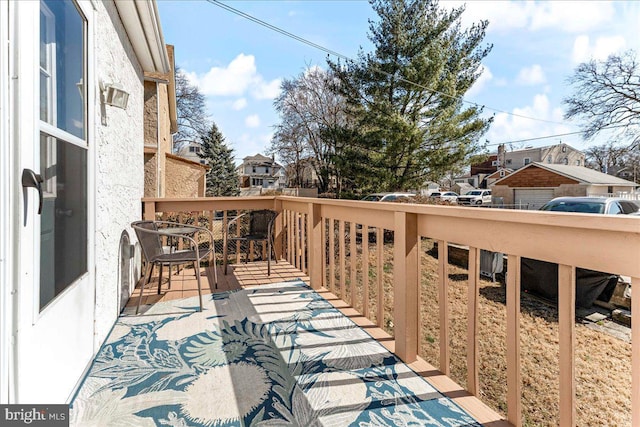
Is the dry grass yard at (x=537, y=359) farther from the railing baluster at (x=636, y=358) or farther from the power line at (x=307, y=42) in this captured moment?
the power line at (x=307, y=42)

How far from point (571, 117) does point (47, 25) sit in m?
21.7

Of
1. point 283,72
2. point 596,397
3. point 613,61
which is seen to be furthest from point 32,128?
point 613,61

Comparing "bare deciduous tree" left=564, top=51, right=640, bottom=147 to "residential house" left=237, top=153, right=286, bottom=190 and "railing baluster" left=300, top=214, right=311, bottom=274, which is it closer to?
"railing baluster" left=300, top=214, right=311, bottom=274

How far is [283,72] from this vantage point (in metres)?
18.3

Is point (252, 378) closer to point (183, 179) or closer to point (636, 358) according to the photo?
point (636, 358)

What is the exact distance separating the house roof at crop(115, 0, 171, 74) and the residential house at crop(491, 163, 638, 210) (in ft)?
58.3

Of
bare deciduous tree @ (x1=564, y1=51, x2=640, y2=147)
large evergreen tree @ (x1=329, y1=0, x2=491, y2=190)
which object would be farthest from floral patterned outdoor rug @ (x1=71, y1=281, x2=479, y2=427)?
bare deciduous tree @ (x1=564, y1=51, x2=640, y2=147)

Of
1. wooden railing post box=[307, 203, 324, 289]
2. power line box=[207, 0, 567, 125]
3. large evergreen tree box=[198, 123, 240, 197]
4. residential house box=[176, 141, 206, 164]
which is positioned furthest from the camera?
residential house box=[176, 141, 206, 164]

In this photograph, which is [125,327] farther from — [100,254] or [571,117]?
[571,117]

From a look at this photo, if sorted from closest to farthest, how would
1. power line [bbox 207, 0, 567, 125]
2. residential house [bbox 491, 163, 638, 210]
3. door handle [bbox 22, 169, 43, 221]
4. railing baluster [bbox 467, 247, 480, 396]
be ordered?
door handle [bbox 22, 169, 43, 221]
railing baluster [bbox 467, 247, 480, 396]
power line [bbox 207, 0, 567, 125]
residential house [bbox 491, 163, 638, 210]

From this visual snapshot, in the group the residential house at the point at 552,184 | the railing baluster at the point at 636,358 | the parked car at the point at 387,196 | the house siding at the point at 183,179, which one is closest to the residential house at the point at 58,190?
the railing baluster at the point at 636,358

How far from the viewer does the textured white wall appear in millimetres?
2221

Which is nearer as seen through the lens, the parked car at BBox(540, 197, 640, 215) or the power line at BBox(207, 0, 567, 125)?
the parked car at BBox(540, 197, 640, 215)

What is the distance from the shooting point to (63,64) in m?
1.67
